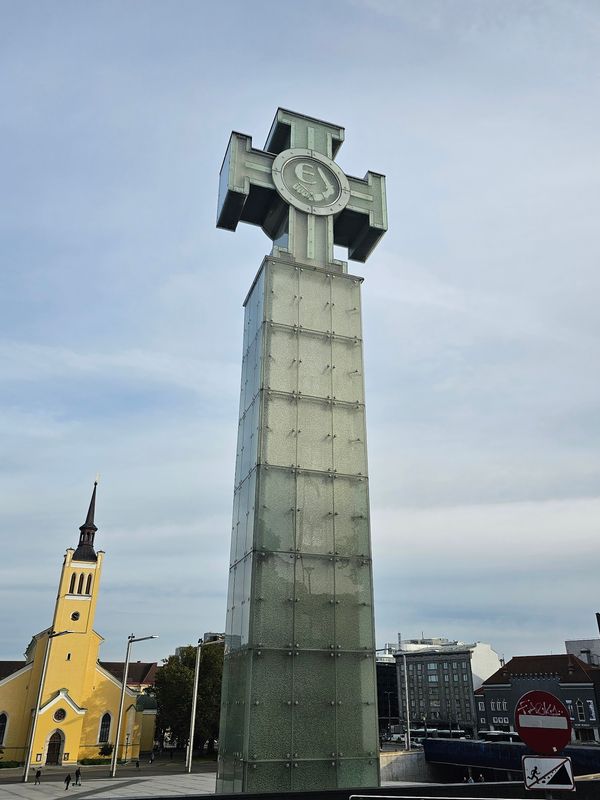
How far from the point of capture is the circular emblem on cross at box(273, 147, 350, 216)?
2203cm

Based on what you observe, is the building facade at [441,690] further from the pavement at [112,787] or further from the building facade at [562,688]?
the pavement at [112,787]

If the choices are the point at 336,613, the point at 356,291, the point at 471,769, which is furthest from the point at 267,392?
the point at 471,769

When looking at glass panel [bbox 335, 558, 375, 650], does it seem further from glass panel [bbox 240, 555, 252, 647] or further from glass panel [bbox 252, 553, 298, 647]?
glass panel [bbox 240, 555, 252, 647]

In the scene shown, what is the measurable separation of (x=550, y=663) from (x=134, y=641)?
2711 inches

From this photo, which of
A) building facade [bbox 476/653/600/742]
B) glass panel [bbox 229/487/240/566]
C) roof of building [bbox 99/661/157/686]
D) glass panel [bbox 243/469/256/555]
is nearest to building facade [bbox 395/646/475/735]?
building facade [bbox 476/653/600/742]

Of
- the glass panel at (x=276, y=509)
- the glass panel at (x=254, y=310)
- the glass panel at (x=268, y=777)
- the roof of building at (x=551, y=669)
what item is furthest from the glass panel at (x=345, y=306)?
the roof of building at (x=551, y=669)

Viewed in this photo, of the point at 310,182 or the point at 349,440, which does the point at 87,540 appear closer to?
the point at 310,182

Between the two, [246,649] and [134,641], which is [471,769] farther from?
[246,649]

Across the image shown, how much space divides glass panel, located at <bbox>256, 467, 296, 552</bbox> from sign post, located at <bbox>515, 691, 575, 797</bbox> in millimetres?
10228

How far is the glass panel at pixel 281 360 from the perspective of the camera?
1873cm

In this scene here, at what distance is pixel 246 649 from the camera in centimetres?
1581

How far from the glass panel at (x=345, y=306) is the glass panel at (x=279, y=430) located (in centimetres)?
333

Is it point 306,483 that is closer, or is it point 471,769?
point 306,483

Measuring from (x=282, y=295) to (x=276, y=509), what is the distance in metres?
6.96
